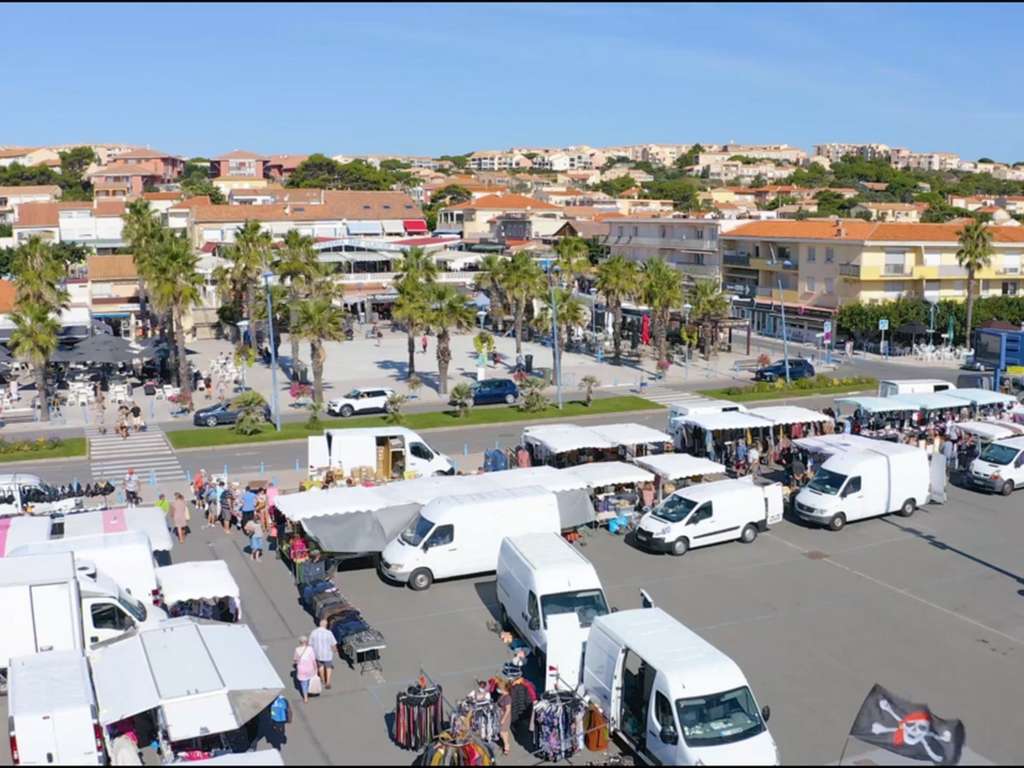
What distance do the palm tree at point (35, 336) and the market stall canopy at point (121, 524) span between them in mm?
19517

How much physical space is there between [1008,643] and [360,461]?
57.9ft

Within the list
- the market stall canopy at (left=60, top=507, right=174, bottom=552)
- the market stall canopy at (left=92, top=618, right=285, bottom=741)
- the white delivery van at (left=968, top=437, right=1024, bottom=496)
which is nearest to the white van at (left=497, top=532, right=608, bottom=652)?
the market stall canopy at (left=92, top=618, right=285, bottom=741)

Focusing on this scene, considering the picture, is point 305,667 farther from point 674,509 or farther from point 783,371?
A: point 783,371

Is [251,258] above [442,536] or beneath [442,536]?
above

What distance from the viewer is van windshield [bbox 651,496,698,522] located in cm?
2428

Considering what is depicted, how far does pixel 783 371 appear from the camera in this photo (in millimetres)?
49656

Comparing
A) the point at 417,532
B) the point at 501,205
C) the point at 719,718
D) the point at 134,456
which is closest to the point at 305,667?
the point at 417,532

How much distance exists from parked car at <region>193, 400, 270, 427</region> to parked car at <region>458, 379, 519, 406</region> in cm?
890

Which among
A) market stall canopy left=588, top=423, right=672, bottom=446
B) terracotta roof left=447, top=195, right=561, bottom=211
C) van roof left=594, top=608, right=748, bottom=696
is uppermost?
terracotta roof left=447, top=195, right=561, bottom=211

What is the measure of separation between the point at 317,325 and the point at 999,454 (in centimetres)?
2476

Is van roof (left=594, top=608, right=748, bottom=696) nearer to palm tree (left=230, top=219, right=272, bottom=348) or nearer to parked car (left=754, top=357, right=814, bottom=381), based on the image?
parked car (left=754, top=357, right=814, bottom=381)

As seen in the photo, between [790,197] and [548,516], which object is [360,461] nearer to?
[548,516]

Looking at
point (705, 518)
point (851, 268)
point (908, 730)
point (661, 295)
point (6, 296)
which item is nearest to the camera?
point (908, 730)

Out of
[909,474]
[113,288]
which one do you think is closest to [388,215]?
[113,288]
